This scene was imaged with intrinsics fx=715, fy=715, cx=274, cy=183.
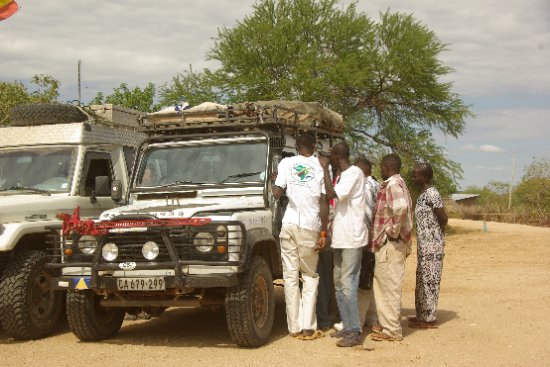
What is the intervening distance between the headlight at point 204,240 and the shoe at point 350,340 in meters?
1.54

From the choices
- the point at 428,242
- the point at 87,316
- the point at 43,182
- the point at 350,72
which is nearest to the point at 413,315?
the point at 428,242

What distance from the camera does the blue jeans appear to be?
22.5ft

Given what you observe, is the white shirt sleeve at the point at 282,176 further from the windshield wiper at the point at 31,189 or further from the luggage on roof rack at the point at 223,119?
the windshield wiper at the point at 31,189

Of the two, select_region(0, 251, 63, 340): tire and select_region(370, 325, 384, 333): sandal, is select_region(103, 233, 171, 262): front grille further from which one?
select_region(370, 325, 384, 333): sandal

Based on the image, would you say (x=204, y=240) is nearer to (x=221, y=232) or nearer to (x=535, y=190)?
(x=221, y=232)

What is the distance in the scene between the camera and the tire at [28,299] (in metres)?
7.16

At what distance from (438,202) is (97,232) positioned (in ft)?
11.5

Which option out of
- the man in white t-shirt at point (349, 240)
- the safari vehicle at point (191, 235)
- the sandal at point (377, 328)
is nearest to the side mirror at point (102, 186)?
the safari vehicle at point (191, 235)

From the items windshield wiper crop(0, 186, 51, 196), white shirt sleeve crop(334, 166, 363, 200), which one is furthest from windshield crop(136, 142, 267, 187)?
windshield wiper crop(0, 186, 51, 196)

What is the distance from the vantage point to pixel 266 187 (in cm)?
740

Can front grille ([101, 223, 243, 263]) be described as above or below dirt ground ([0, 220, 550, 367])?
above

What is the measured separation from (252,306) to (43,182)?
307 centimetres

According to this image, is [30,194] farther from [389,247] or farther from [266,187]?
[389,247]

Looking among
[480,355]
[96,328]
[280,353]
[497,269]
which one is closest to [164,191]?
[96,328]
